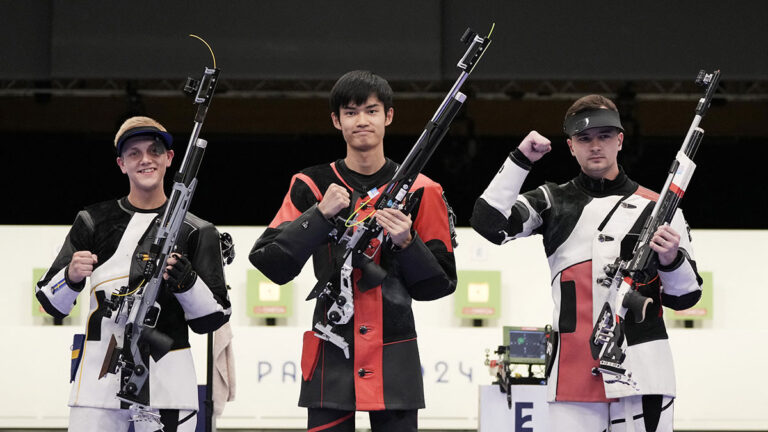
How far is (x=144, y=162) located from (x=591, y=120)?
1.45m

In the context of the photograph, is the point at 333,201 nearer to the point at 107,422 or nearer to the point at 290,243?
the point at 290,243

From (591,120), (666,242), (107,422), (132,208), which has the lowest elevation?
(107,422)

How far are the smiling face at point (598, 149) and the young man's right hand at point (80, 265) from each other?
5.18 feet

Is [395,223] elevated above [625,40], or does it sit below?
below

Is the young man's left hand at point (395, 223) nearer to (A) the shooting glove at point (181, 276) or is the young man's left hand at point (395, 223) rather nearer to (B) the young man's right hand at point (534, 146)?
(B) the young man's right hand at point (534, 146)

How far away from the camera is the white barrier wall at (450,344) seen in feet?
25.8

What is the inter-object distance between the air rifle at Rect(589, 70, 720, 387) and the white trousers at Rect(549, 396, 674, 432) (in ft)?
0.40

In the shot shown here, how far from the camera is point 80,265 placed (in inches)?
119

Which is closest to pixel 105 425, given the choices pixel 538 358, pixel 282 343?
pixel 538 358

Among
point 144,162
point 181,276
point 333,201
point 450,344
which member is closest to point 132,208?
point 144,162

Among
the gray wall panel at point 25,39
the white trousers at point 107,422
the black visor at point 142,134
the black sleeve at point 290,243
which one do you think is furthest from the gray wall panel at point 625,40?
the white trousers at point 107,422

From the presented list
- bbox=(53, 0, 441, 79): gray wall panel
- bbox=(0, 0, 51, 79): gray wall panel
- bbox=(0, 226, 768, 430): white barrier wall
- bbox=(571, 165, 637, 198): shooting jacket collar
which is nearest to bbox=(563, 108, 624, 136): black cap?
bbox=(571, 165, 637, 198): shooting jacket collar

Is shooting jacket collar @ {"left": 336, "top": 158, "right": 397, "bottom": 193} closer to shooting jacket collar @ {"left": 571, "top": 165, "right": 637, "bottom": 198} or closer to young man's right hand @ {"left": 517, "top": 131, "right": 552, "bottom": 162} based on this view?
young man's right hand @ {"left": 517, "top": 131, "right": 552, "bottom": 162}

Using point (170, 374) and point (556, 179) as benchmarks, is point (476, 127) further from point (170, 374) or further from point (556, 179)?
point (170, 374)
